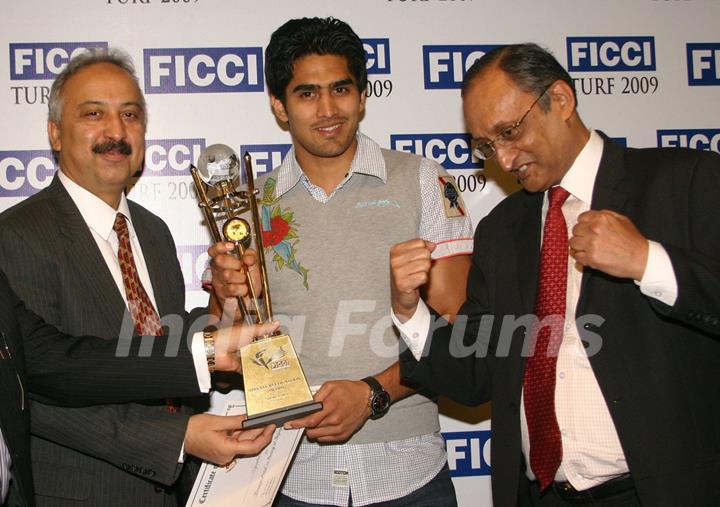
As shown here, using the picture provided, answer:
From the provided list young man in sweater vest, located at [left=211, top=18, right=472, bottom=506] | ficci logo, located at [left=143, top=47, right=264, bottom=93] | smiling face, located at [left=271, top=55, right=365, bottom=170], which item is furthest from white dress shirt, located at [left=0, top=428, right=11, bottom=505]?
ficci logo, located at [left=143, top=47, right=264, bottom=93]

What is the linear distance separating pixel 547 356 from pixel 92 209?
1464 millimetres

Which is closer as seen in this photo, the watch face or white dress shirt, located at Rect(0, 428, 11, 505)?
white dress shirt, located at Rect(0, 428, 11, 505)

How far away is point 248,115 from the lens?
307cm

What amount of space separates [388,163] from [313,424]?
3.12ft

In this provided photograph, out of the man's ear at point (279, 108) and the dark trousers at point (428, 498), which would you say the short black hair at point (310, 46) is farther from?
the dark trousers at point (428, 498)

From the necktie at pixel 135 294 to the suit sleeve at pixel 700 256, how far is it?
1432 mm

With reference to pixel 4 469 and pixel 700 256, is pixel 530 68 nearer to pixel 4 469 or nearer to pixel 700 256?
pixel 700 256

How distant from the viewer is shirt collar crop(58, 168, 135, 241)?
7.51 feet

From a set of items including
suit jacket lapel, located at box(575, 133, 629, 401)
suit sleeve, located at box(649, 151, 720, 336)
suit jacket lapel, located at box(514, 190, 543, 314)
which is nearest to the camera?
suit sleeve, located at box(649, 151, 720, 336)

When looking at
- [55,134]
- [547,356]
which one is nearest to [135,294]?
[55,134]

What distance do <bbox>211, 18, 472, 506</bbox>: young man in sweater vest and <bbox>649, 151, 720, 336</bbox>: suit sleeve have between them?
0.80 m

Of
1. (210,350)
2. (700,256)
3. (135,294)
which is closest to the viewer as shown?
(700,256)

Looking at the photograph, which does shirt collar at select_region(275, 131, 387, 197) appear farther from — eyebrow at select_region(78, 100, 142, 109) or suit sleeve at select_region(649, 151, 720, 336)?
suit sleeve at select_region(649, 151, 720, 336)

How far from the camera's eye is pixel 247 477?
6.78 ft
